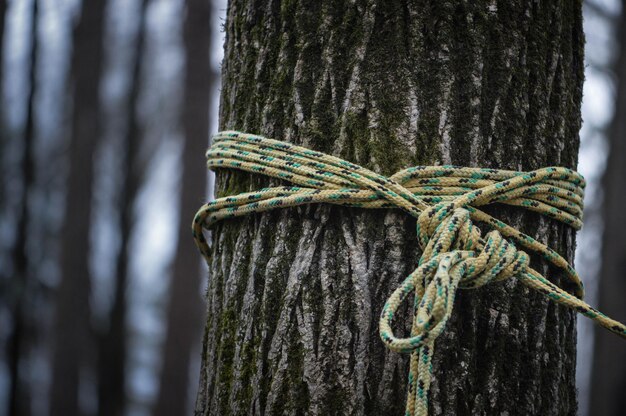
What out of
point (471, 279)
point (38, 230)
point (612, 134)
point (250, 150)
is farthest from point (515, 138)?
point (38, 230)

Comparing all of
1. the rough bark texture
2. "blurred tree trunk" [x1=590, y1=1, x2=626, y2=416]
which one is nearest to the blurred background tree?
"blurred tree trunk" [x1=590, y1=1, x2=626, y2=416]

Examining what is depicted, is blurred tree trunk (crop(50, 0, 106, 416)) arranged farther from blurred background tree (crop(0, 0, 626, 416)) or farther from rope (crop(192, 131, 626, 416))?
rope (crop(192, 131, 626, 416))

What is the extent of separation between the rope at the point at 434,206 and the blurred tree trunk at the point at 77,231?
9383mm

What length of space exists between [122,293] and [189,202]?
4611mm

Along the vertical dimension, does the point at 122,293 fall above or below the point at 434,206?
below

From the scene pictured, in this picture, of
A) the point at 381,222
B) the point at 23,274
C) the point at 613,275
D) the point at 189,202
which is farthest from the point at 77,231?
the point at 381,222

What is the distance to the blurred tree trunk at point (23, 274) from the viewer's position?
1052 centimetres

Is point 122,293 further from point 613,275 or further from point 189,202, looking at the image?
point 613,275

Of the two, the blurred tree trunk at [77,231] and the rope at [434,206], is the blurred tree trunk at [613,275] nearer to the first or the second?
the rope at [434,206]

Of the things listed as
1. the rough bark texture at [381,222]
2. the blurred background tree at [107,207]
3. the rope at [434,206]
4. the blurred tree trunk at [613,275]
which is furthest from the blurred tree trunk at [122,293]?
the rope at [434,206]

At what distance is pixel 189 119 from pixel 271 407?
7.81 meters

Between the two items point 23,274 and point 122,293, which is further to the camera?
point 122,293

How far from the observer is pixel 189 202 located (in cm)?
862

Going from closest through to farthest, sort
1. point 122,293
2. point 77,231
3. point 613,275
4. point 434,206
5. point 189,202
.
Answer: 1. point 434,206
2. point 613,275
3. point 189,202
4. point 77,231
5. point 122,293
